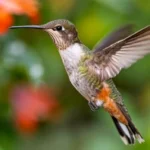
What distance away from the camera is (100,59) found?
294 cm

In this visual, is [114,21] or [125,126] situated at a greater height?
[114,21]

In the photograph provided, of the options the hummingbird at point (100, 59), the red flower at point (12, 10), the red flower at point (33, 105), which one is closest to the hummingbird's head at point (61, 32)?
the hummingbird at point (100, 59)

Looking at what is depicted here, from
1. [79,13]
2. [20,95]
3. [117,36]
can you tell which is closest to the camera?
[117,36]

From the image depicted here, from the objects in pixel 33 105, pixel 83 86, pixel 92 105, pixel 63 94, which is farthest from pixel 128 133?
pixel 63 94

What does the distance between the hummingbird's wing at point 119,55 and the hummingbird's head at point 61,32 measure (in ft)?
0.51

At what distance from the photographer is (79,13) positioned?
4.79 metres

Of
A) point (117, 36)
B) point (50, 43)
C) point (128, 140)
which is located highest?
point (50, 43)

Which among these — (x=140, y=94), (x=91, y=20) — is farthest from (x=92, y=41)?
(x=140, y=94)

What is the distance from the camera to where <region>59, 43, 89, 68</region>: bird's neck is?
279cm

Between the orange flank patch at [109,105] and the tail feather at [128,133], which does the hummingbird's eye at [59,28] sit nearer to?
the orange flank patch at [109,105]

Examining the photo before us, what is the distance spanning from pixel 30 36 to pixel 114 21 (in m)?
0.69

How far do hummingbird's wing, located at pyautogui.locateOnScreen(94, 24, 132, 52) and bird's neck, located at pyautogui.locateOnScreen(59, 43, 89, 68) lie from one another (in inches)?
5.8

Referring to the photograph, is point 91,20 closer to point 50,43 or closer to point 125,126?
point 50,43

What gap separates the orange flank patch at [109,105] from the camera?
118 inches
